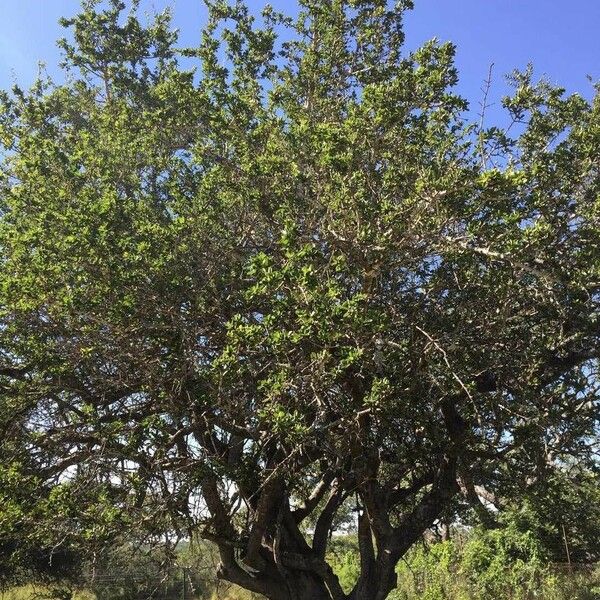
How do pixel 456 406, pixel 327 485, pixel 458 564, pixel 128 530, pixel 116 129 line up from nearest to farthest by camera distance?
pixel 128 530 → pixel 456 406 → pixel 116 129 → pixel 327 485 → pixel 458 564

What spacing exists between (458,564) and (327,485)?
587 cm

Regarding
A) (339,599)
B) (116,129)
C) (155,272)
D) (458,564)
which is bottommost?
(339,599)

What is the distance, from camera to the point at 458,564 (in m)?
14.1

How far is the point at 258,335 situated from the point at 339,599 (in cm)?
563

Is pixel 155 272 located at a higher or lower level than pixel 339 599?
higher

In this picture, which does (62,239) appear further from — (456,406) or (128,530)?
(456,406)

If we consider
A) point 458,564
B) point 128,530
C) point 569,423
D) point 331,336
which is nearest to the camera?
point 331,336

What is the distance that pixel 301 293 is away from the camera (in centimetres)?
611

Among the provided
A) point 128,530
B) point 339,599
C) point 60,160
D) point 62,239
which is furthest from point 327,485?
point 60,160

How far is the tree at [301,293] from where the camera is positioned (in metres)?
6.50

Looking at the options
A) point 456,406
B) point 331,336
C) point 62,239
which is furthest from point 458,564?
point 62,239

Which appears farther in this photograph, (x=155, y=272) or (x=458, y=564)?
(x=458, y=564)

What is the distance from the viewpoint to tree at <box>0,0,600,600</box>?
6.50 meters

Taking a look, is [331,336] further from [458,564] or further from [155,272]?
[458,564]
